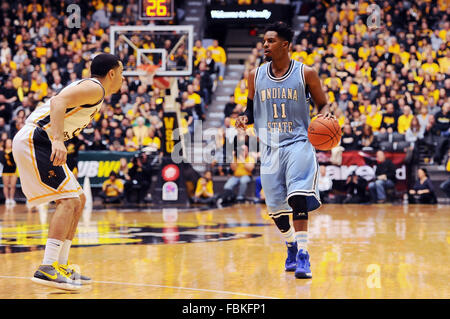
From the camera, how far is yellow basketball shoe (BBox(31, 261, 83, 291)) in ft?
14.9

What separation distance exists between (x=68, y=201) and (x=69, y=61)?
50.2 feet

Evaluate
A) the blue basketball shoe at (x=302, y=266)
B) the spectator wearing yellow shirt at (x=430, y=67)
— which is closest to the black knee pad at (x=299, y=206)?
the blue basketball shoe at (x=302, y=266)

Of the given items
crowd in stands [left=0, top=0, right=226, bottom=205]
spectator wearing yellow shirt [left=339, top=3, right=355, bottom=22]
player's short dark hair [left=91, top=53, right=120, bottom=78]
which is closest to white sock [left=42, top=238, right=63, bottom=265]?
player's short dark hair [left=91, top=53, right=120, bottom=78]

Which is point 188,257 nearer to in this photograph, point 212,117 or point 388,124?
point 388,124

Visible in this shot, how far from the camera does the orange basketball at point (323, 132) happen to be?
209 inches

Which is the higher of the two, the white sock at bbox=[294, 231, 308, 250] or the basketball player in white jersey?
the basketball player in white jersey

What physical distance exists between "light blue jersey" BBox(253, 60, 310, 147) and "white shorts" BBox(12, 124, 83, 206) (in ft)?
5.76

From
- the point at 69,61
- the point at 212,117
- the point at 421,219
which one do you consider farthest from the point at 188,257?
the point at 69,61

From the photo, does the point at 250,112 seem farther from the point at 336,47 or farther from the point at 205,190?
the point at 336,47

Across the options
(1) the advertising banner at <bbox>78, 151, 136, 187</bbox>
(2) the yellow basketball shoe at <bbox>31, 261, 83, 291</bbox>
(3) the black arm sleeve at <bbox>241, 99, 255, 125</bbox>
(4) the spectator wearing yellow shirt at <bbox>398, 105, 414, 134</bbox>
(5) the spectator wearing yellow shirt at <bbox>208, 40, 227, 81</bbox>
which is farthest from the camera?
(5) the spectator wearing yellow shirt at <bbox>208, 40, 227, 81</bbox>

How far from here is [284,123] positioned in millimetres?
5531

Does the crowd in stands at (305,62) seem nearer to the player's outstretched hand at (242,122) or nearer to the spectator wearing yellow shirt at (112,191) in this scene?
the spectator wearing yellow shirt at (112,191)

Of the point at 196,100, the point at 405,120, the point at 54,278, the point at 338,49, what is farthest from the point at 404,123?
the point at 54,278

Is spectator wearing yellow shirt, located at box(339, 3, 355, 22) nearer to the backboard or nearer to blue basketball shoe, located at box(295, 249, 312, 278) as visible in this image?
the backboard
